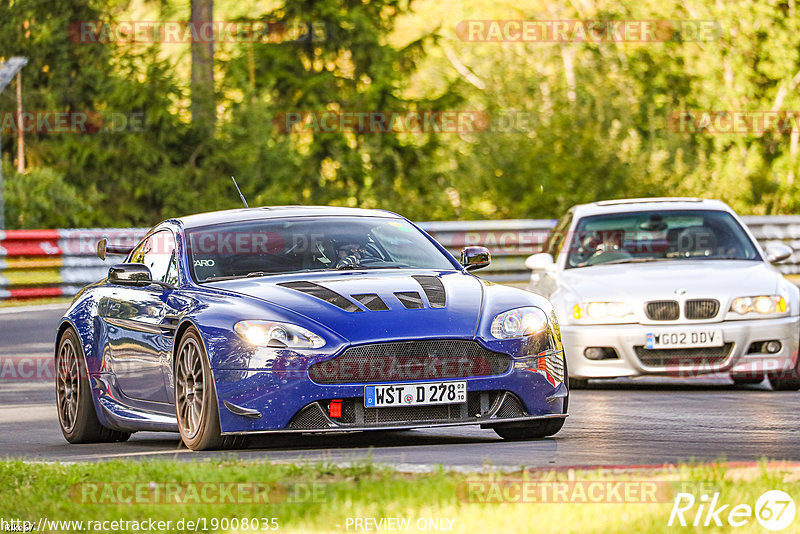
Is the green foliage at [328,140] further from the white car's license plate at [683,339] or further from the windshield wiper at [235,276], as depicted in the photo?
the windshield wiper at [235,276]

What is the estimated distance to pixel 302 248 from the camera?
1019 cm

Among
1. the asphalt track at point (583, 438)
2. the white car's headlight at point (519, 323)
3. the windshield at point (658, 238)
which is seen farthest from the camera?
the windshield at point (658, 238)

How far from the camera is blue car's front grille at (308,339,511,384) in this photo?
8.83 meters

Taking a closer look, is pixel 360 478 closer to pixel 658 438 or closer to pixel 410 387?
pixel 410 387

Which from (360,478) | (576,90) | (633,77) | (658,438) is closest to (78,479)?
(360,478)

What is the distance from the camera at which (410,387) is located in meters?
8.84

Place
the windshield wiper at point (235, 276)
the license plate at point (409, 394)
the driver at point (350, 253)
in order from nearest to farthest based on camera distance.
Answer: the license plate at point (409, 394)
the windshield wiper at point (235, 276)
the driver at point (350, 253)

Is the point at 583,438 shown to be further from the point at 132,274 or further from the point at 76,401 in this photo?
the point at 76,401

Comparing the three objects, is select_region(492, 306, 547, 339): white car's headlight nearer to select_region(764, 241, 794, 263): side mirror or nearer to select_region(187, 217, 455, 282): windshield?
select_region(187, 217, 455, 282): windshield

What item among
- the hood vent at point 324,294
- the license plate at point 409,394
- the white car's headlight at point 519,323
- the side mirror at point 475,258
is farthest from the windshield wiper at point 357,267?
the license plate at point 409,394

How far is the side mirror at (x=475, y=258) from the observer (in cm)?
1074

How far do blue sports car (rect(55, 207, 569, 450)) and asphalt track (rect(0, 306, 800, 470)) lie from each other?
0.64ft

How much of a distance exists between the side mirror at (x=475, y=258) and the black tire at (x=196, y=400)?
2166 millimetres

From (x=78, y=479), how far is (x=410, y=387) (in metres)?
1.95
